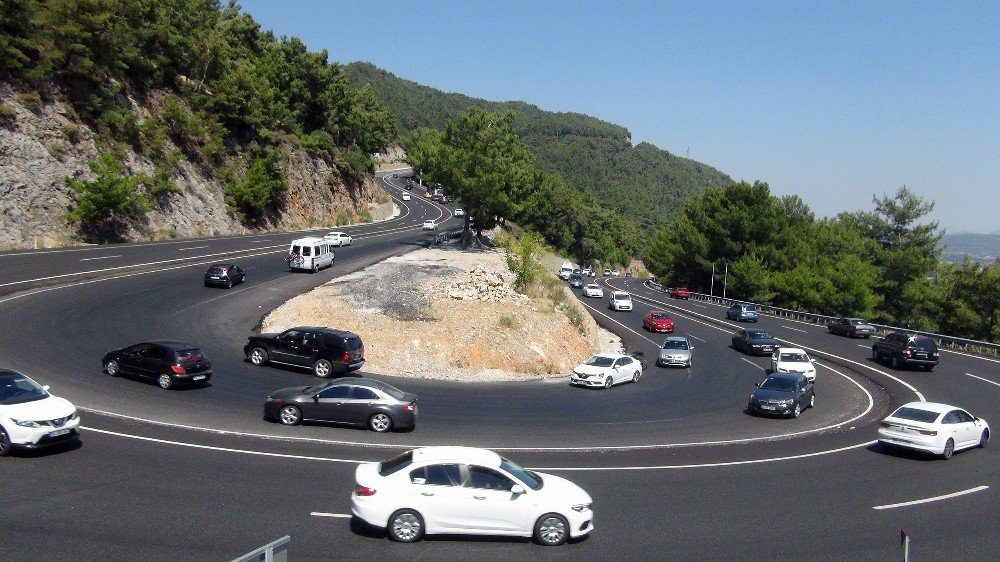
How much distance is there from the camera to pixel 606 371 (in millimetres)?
32625

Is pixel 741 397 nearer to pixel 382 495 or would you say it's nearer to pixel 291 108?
pixel 382 495

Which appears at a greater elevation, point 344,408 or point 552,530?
point 552,530

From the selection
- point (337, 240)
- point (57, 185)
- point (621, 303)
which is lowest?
point (621, 303)

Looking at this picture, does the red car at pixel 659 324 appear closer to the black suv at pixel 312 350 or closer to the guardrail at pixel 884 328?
the guardrail at pixel 884 328

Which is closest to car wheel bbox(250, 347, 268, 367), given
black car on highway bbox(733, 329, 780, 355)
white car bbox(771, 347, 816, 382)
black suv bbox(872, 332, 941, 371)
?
white car bbox(771, 347, 816, 382)

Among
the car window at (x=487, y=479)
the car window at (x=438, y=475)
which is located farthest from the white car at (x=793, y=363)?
the car window at (x=438, y=475)

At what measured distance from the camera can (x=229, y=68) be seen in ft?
257

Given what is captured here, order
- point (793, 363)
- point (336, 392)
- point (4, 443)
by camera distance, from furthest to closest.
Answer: point (793, 363)
point (336, 392)
point (4, 443)

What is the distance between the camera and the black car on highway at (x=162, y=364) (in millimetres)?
22875

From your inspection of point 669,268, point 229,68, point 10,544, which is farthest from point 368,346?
point 669,268

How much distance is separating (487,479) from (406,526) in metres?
1.50

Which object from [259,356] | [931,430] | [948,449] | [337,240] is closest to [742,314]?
[337,240]

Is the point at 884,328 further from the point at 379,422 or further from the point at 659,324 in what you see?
the point at 379,422

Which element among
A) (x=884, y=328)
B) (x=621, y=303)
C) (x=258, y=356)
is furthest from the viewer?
(x=621, y=303)
